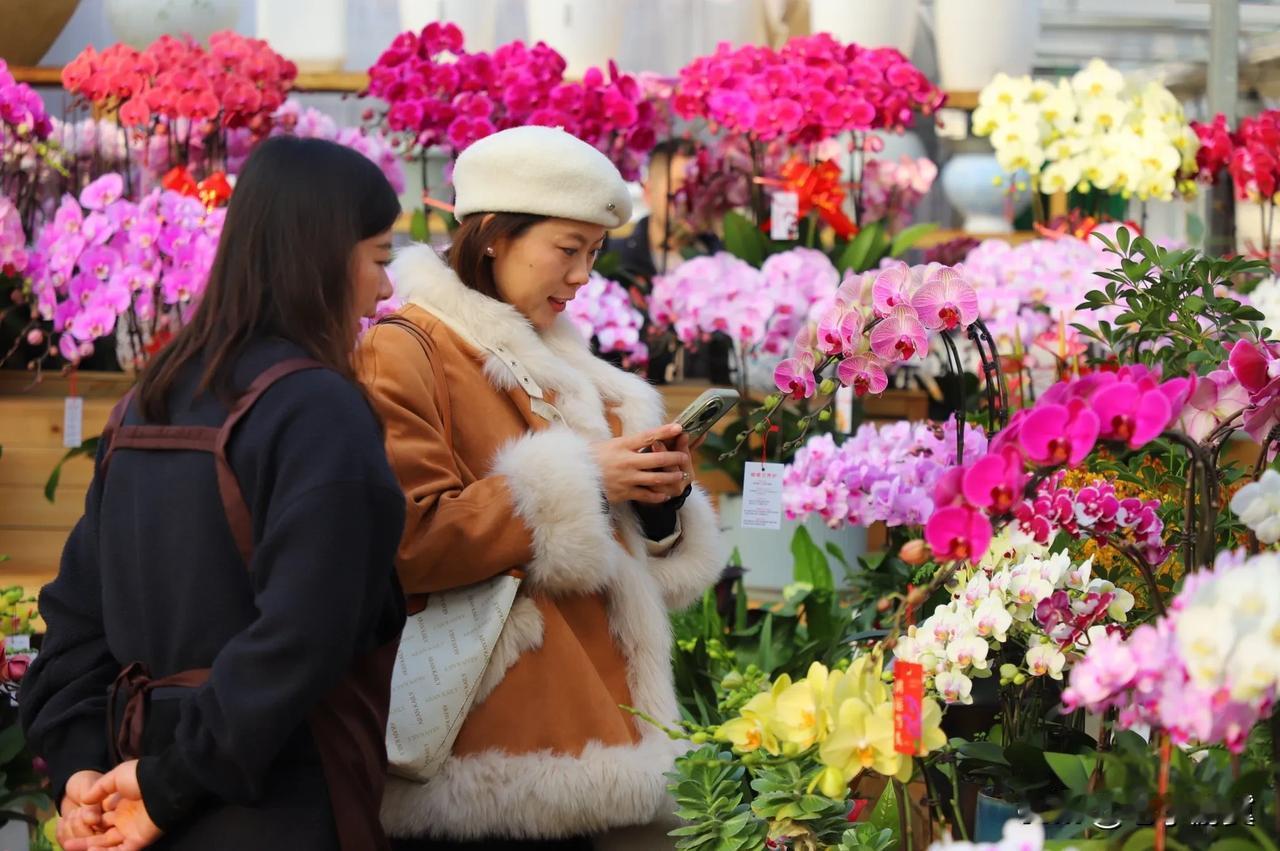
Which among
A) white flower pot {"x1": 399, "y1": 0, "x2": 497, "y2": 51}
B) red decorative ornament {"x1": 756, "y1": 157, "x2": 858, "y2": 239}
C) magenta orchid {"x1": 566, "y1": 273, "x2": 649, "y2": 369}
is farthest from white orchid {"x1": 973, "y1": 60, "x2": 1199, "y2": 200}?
white flower pot {"x1": 399, "y1": 0, "x2": 497, "y2": 51}

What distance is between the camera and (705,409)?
1.89m

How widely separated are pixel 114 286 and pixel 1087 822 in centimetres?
242

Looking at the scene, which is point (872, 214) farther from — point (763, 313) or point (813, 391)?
point (813, 391)

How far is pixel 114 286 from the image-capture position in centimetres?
312

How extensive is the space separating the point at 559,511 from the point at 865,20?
3.24 meters

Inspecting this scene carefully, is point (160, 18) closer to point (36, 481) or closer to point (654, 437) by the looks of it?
point (36, 481)

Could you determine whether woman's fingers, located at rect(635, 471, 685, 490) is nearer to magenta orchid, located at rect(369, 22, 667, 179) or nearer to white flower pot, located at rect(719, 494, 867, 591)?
white flower pot, located at rect(719, 494, 867, 591)

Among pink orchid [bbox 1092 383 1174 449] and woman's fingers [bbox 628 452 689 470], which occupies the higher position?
pink orchid [bbox 1092 383 1174 449]

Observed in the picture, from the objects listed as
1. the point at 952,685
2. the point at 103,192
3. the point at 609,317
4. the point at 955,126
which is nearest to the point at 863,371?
the point at 952,685

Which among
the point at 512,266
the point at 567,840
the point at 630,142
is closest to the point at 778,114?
the point at 630,142

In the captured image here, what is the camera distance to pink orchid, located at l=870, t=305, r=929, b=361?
1663 millimetres

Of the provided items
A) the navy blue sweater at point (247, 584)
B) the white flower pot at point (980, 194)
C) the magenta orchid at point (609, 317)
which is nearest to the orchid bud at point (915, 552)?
the navy blue sweater at point (247, 584)

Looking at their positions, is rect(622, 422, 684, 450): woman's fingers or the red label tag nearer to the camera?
the red label tag

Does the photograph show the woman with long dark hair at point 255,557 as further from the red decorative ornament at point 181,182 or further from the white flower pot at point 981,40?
the white flower pot at point 981,40
